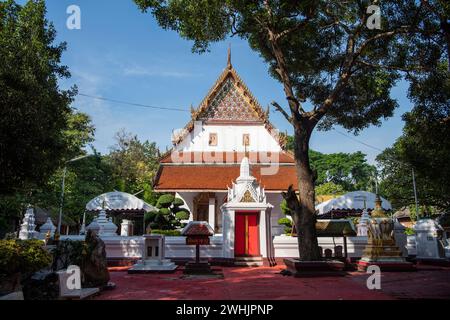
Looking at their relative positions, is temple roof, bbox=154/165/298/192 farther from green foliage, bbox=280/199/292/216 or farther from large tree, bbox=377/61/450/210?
large tree, bbox=377/61/450/210

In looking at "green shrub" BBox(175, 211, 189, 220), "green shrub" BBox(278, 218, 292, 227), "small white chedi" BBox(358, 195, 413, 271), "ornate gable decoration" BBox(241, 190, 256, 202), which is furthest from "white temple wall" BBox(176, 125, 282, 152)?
"small white chedi" BBox(358, 195, 413, 271)

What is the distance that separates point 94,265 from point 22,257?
190 cm

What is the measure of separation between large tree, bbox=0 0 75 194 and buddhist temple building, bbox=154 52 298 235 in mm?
10060

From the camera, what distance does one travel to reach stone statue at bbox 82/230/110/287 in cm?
810

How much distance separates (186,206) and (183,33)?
11.8m

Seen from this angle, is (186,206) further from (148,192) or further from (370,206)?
(370,206)

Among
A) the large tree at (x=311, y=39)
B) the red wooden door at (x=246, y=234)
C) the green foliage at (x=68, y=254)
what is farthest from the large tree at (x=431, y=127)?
the green foliage at (x=68, y=254)

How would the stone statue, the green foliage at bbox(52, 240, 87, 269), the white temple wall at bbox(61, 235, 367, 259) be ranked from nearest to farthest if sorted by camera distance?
the stone statue, the green foliage at bbox(52, 240, 87, 269), the white temple wall at bbox(61, 235, 367, 259)

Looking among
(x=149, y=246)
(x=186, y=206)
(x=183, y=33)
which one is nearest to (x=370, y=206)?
(x=186, y=206)

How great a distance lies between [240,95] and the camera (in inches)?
941

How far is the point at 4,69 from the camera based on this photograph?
9328mm

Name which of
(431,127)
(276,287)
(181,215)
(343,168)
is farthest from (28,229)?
(343,168)

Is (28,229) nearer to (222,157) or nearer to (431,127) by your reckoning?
(222,157)

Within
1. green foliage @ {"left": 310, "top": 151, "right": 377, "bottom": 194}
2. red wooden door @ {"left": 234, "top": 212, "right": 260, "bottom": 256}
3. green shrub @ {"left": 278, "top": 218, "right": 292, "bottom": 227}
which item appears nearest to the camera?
red wooden door @ {"left": 234, "top": 212, "right": 260, "bottom": 256}
